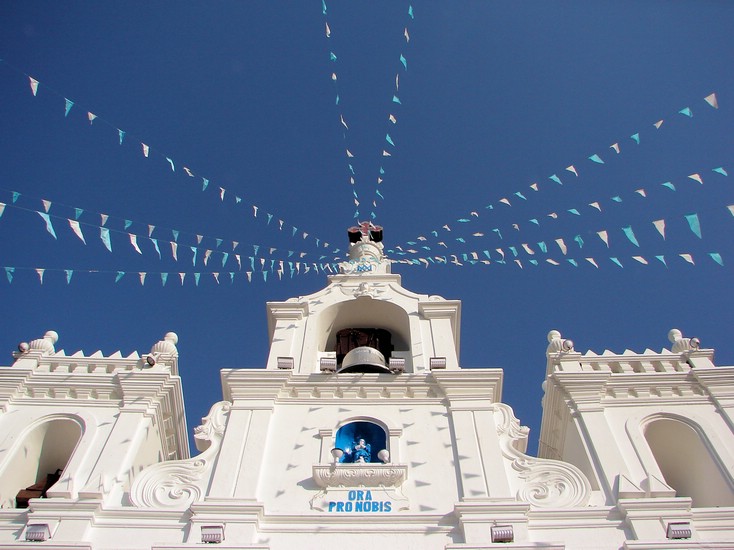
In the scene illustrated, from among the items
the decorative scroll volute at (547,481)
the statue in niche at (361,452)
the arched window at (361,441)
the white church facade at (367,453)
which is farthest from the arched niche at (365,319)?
the decorative scroll volute at (547,481)

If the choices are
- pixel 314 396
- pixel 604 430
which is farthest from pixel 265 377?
pixel 604 430

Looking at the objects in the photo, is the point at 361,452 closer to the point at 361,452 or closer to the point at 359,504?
the point at 361,452

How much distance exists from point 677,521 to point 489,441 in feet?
11.0

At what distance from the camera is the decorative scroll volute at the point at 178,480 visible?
11.7 meters

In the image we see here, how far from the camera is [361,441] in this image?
13.0 m

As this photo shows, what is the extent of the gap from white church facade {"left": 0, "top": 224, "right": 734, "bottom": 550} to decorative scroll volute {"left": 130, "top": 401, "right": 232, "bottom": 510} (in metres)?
0.03

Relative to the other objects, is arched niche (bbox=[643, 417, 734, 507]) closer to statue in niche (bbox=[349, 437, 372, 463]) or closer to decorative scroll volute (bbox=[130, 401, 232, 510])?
statue in niche (bbox=[349, 437, 372, 463])

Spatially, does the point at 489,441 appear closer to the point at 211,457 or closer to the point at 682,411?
the point at 682,411

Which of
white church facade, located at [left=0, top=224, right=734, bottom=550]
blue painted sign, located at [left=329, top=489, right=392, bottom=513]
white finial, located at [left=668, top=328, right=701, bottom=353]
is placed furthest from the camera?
white finial, located at [left=668, top=328, right=701, bottom=353]

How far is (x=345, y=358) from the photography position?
15.6 m

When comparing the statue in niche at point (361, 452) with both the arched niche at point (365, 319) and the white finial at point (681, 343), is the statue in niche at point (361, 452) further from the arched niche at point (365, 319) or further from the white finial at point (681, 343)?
the white finial at point (681, 343)

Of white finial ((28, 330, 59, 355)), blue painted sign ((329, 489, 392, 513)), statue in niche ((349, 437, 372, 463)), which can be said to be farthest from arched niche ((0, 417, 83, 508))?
blue painted sign ((329, 489, 392, 513))

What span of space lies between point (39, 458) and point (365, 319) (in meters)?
8.01

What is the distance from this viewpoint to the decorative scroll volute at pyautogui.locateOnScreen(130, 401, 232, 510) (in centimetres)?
1171
